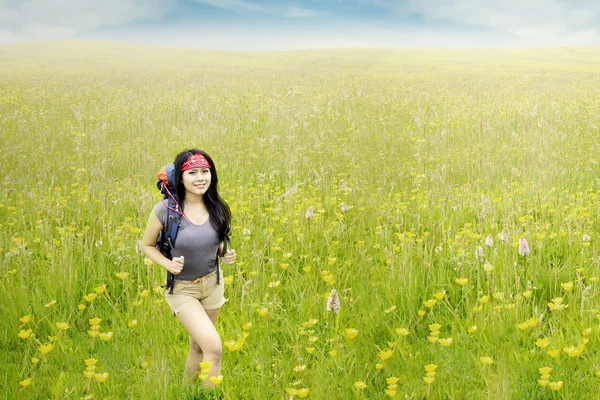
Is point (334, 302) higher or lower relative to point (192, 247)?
lower

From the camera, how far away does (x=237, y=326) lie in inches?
121

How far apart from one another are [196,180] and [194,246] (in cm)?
32

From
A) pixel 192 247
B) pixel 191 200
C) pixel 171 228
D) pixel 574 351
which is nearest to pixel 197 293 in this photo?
pixel 192 247

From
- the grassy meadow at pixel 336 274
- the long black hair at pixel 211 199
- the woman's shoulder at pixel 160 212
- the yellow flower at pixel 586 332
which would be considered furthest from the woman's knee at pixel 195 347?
the yellow flower at pixel 586 332

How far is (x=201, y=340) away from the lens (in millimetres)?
2480

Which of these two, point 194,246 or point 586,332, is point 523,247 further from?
point 194,246

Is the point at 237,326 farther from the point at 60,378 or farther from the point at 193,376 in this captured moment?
the point at 60,378

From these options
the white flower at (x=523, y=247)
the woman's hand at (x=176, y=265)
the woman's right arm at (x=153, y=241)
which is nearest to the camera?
the woman's hand at (x=176, y=265)

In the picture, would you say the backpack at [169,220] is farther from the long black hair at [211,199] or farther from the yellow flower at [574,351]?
the yellow flower at [574,351]

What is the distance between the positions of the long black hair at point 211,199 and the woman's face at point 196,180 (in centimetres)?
4

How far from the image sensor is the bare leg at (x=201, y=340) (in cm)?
247

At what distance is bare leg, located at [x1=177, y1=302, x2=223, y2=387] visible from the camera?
8.10 feet

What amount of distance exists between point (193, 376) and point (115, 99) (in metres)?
11.7

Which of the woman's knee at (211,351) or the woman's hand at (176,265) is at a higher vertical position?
the woman's hand at (176,265)
